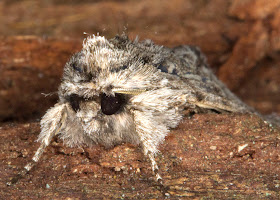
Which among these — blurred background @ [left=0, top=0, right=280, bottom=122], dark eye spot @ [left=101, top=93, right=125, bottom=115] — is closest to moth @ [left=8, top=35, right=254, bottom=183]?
dark eye spot @ [left=101, top=93, right=125, bottom=115]

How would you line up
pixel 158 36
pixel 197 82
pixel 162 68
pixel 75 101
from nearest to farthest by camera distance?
pixel 75 101 → pixel 162 68 → pixel 197 82 → pixel 158 36

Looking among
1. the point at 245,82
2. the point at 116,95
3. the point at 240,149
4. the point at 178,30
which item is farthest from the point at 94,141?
the point at 245,82

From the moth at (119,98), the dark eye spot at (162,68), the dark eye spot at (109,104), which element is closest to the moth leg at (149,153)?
the moth at (119,98)

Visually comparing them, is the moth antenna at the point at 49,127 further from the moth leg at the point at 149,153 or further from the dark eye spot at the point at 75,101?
the moth leg at the point at 149,153

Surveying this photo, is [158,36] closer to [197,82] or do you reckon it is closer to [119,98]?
[197,82]

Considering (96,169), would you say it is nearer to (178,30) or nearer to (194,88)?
(194,88)

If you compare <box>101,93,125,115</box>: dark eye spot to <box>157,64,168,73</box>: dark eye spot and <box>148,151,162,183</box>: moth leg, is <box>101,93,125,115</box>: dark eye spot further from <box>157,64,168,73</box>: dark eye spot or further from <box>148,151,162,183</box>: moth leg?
<box>157,64,168,73</box>: dark eye spot

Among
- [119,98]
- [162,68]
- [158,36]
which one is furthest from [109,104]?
[158,36]
